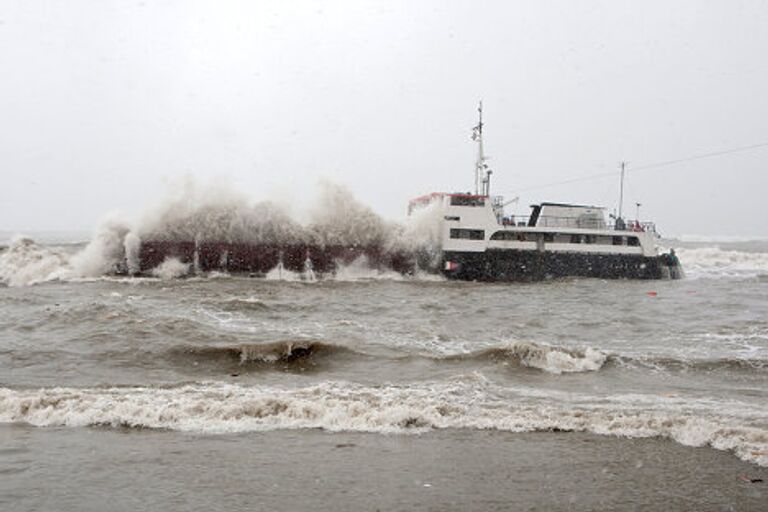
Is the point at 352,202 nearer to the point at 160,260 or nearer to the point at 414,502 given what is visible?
the point at 160,260

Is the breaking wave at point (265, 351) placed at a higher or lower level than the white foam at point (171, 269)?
lower

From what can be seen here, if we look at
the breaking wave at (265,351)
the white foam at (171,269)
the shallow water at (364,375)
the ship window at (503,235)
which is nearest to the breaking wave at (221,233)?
the white foam at (171,269)

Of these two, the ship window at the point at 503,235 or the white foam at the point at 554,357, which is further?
the ship window at the point at 503,235

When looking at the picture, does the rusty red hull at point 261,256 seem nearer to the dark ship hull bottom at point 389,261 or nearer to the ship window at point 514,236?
the dark ship hull bottom at point 389,261

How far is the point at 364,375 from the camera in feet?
35.8

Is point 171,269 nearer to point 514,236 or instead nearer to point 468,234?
point 468,234

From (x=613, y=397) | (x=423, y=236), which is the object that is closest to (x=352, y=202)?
(x=423, y=236)

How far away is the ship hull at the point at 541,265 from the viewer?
1200 inches

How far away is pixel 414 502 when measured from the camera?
5414mm

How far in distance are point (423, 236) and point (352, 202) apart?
4251 mm

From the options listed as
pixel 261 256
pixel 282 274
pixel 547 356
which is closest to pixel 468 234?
pixel 282 274

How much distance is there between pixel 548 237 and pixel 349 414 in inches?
1025

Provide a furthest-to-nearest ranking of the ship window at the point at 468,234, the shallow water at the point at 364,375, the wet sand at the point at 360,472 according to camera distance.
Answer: the ship window at the point at 468,234 → the shallow water at the point at 364,375 → the wet sand at the point at 360,472

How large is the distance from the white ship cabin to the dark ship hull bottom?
598mm
